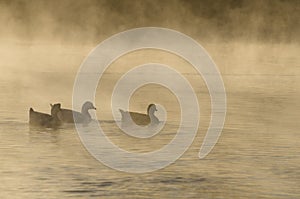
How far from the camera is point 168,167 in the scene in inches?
521

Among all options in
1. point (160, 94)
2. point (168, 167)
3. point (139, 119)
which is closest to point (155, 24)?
point (160, 94)

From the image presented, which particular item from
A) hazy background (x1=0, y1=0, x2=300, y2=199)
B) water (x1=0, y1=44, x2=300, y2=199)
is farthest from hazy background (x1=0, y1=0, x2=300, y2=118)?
water (x1=0, y1=44, x2=300, y2=199)

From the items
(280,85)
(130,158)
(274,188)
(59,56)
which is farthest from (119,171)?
(59,56)

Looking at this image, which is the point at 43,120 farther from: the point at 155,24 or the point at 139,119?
the point at 155,24

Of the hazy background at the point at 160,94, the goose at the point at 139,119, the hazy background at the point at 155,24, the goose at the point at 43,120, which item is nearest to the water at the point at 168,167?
the hazy background at the point at 160,94

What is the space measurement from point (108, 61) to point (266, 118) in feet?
58.4

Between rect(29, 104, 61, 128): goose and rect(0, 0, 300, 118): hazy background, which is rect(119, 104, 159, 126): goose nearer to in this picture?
rect(29, 104, 61, 128): goose

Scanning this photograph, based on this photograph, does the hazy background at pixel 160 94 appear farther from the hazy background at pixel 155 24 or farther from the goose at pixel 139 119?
the goose at pixel 139 119

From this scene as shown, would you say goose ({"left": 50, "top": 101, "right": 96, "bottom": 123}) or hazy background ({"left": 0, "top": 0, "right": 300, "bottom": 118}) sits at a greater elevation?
hazy background ({"left": 0, "top": 0, "right": 300, "bottom": 118})

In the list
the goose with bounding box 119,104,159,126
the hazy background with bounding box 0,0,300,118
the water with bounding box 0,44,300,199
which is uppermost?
the hazy background with bounding box 0,0,300,118

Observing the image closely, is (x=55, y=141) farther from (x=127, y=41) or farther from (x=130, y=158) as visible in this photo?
(x=127, y=41)

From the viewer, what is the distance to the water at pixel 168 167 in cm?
1190

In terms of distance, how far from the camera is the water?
1190 cm

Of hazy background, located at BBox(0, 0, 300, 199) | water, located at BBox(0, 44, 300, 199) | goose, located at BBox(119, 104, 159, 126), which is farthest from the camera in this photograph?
goose, located at BBox(119, 104, 159, 126)
